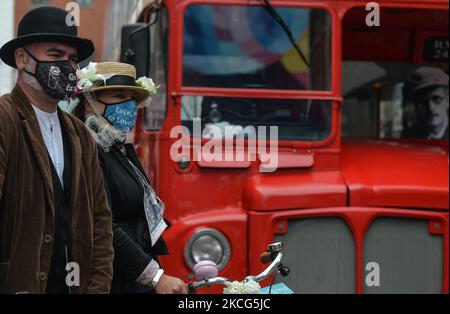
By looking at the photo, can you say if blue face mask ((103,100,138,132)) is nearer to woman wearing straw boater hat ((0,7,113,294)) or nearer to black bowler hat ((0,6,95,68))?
woman wearing straw boater hat ((0,7,113,294))

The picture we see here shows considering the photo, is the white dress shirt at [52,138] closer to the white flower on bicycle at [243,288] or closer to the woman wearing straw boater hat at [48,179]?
the woman wearing straw boater hat at [48,179]

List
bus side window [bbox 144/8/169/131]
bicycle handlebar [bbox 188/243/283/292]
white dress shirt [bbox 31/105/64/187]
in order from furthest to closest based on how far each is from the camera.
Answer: bus side window [bbox 144/8/169/131], bicycle handlebar [bbox 188/243/283/292], white dress shirt [bbox 31/105/64/187]

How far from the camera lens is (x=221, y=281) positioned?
294 cm

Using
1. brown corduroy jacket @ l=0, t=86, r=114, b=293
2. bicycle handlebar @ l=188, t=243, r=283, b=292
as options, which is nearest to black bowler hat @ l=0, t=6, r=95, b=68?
brown corduroy jacket @ l=0, t=86, r=114, b=293

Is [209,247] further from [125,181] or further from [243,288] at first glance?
[243,288]

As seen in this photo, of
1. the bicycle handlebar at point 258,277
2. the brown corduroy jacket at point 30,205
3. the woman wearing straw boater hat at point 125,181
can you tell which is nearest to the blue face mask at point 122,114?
the woman wearing straw boater hat at point 125,181

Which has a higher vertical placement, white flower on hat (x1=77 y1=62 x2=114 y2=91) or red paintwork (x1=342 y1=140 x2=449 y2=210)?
white flower on hat (x1=77 y1=62 x2=114 y2=91)

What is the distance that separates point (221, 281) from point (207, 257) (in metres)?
1.48

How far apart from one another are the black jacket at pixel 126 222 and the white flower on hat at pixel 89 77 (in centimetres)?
31

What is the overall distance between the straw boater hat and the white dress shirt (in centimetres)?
61

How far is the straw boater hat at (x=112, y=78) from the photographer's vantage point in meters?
3.45

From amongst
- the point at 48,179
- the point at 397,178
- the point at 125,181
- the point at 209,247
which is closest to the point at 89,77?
the point at 125,181

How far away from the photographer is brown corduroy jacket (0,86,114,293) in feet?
8.44
